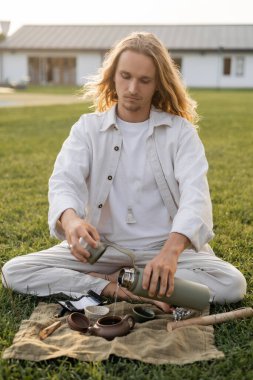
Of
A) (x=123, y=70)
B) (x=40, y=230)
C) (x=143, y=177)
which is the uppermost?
(x=123, y=70)

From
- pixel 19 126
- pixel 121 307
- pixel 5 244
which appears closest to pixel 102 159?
pixel 121 307

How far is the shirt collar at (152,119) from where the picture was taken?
376 cm

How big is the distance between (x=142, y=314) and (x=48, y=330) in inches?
21.6

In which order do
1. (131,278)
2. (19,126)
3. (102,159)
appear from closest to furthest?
(131,278)
(102,159)
(19,126)

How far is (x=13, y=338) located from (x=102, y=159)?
4.09ft

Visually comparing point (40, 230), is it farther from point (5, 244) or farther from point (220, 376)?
point (220, 376)

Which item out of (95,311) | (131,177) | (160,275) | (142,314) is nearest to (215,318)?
(142,314)

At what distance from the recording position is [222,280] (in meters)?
3.68

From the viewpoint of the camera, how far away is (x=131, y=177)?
373 cm

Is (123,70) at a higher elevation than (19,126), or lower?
higher

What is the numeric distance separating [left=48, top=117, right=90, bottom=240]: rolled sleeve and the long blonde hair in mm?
304

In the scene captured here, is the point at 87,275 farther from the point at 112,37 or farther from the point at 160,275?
the point at 112,37

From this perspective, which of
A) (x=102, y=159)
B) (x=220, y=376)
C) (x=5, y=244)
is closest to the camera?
(x=220, y=376)

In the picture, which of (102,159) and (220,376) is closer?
(220,376)
